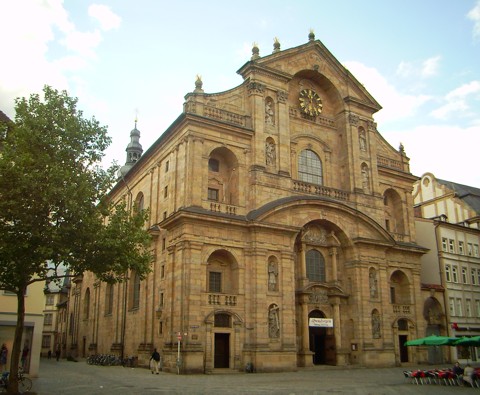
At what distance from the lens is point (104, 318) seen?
48.4m

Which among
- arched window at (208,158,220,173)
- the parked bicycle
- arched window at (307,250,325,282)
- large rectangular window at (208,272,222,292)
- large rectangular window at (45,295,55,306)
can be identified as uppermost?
arched window at (208,158,220,173)

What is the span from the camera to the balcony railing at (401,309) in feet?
130

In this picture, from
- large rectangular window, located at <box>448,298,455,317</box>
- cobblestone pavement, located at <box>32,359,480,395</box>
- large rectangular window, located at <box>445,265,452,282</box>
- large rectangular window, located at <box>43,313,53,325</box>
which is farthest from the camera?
large rectangular window, located at <box>43,313,53,325</box>

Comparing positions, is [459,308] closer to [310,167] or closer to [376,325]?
[376,325]

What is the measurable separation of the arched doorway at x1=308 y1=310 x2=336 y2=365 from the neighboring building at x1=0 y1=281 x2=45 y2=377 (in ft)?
57.9

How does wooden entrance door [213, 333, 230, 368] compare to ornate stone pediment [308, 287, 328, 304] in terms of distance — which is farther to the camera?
ornate stone pediment [308, 287, 328, 304]

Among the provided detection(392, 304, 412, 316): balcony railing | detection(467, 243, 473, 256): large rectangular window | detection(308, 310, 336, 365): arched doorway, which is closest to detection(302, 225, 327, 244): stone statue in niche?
detection(308, 310, 336, 365): arched doorway

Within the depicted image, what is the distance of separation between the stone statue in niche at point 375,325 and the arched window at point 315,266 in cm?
461

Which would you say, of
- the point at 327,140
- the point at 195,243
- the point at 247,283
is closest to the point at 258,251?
the point at 247,283

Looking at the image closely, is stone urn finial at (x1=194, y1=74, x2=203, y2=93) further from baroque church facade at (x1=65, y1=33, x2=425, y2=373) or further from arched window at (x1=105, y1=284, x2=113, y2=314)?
arched window at (x1=105, y1=284, x2=113, y2=314)

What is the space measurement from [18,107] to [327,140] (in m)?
26.3

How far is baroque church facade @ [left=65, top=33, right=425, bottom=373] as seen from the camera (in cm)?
3158

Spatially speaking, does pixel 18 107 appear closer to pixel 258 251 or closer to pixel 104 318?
pixel 258 251

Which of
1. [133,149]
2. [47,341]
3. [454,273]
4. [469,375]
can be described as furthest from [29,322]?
[47,341]
